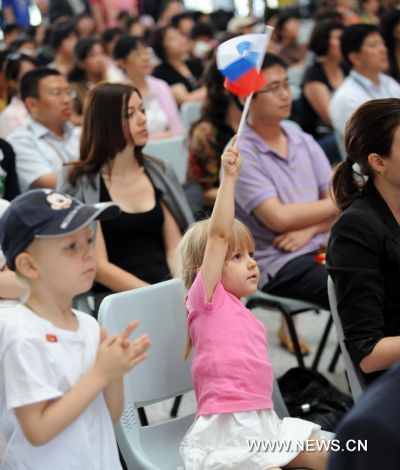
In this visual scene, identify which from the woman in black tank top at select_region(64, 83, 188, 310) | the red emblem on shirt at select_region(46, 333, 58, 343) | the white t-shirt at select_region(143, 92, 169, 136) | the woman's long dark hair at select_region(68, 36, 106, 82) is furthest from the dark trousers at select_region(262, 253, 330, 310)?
the woman's long dark hair at select_region(68, 36, 106, 82)

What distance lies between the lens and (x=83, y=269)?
158 cm

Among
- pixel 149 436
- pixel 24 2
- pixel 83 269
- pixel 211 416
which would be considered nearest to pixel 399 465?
pixel 83 269

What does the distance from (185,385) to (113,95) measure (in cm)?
110

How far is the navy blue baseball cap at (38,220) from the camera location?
4.99ft

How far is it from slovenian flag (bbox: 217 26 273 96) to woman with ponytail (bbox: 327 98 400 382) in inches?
12.2

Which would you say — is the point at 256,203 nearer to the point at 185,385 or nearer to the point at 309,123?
the point at 185,385

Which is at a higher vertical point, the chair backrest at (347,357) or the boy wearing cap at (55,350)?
the boy wearing cap at (55,350)

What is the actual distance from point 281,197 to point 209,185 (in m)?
0.64

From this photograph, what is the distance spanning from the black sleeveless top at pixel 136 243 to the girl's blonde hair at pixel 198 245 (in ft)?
2.44

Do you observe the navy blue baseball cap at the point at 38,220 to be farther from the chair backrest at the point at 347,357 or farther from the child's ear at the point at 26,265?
the chair backrest at the point at 347,357

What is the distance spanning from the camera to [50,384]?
4.97 ft

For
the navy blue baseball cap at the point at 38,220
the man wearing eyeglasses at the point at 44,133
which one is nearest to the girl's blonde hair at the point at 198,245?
the navy blue baseball cap at the point at 38,220

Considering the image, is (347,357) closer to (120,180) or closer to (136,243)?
(136,243)

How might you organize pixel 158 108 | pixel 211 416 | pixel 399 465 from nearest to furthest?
pixel 399 465 < pixel 211 416 < pixel 158 108
